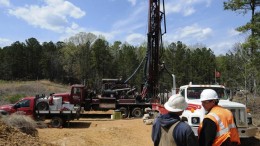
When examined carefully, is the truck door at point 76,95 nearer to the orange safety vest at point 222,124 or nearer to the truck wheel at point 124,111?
the truck wheel at point 124,111

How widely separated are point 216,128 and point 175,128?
2.18 feet

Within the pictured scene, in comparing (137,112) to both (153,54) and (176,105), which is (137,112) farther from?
(176,105)

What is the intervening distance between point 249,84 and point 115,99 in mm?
10001

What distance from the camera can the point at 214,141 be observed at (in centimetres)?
474

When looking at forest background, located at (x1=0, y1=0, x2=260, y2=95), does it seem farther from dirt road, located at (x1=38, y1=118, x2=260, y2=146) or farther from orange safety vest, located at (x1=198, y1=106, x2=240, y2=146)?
orange safety vest, located at (x1=198, y1=106, x2=240, y2=146)

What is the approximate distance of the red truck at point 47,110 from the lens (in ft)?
73.8

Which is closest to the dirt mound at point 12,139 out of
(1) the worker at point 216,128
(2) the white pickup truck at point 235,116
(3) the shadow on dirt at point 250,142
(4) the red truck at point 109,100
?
(2) the white pickup truck at point 235,116

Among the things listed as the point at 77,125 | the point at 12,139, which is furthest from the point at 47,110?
the point at 12,139

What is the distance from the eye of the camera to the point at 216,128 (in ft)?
15.6

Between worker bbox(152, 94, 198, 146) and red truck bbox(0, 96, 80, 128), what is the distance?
725 inches

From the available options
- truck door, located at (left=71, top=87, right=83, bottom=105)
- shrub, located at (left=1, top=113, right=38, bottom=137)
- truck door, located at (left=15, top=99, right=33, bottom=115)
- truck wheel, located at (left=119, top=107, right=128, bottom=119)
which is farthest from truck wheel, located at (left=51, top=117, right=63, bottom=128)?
truck wheel, located at (left=119, top=107, right=128, bottom=119)

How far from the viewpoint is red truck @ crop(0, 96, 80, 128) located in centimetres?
2248

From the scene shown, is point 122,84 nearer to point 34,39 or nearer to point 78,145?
point 78,145

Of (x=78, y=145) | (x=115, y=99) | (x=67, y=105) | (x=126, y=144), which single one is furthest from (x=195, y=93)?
(x=115, y=99)
